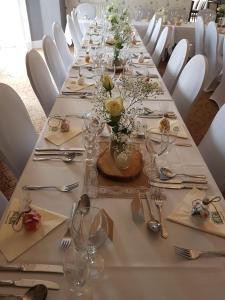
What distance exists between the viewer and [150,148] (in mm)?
1177

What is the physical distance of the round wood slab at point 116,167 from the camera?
1081mm

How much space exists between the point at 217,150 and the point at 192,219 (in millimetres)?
663

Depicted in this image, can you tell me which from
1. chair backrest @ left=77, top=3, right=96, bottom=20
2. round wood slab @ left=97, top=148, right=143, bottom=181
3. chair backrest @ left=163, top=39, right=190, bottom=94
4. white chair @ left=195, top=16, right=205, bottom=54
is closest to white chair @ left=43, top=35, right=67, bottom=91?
chair backrest @ left=163, top=39, right=190, bottom=94

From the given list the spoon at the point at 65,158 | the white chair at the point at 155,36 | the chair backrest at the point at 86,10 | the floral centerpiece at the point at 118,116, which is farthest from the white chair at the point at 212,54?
the spoon at the point at 65,158

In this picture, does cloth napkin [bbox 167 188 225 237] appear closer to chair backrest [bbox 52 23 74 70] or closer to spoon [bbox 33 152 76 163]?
spoon [bbox 33 152 76 163]

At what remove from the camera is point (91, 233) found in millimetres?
796

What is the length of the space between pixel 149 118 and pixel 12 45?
220 inches

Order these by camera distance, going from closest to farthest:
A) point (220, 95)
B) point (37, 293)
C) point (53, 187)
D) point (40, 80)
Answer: point (37, 293) → point (53, 187) → point (40, 80) → point (220, 95)

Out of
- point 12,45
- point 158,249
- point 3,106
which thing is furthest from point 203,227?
point 12,45

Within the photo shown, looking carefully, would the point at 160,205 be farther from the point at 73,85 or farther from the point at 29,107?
the point at 29,107

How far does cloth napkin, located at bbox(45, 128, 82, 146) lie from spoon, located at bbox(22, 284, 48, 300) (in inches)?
29.1

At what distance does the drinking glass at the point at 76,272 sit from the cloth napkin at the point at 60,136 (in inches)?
26.6

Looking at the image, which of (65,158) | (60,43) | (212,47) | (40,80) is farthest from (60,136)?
(212,47)

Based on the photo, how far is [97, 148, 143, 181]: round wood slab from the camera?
108cm
